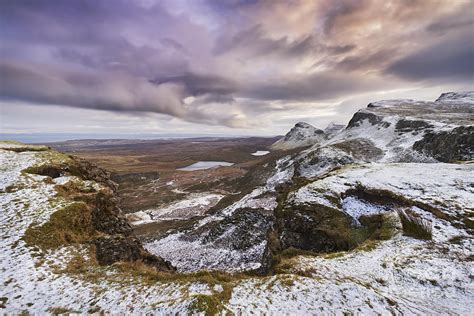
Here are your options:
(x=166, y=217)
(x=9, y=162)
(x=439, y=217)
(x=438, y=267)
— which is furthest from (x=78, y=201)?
(x=166, y=217)

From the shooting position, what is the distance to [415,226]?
685 inches

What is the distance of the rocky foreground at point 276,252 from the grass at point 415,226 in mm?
93

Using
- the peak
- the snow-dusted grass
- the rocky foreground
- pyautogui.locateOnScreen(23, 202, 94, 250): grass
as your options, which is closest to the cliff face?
pyautogui.locateOnScreen(23, 202, 94, 250): grass

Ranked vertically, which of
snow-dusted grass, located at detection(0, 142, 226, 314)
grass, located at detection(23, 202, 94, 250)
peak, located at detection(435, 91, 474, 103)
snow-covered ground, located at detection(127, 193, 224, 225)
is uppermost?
peak, located at detection(435, 91, 474, 103)

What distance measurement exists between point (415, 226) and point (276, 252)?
11.4 meters

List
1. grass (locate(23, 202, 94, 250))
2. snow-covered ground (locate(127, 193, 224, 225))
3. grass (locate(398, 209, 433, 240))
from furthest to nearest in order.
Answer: snow-covered ground (locate(127, 193, 224, 225)) → grass (locate(398, 209, 433, 240)) → grass (locate(23, 202, 94, 250))

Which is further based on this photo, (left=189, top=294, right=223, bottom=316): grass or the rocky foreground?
the rocky foreground

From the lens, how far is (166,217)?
211 ft

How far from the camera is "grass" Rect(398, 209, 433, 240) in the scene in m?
16.6

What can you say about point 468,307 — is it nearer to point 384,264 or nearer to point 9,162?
point 384,264

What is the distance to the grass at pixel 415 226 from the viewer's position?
654 inches

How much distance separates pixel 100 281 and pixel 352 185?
85.0 ft

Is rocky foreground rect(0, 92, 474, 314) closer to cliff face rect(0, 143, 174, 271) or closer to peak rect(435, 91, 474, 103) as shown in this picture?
cliff face rect(0, 143, 174, 271)

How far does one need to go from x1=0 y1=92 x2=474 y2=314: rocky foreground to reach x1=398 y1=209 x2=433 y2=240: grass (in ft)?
0.30
